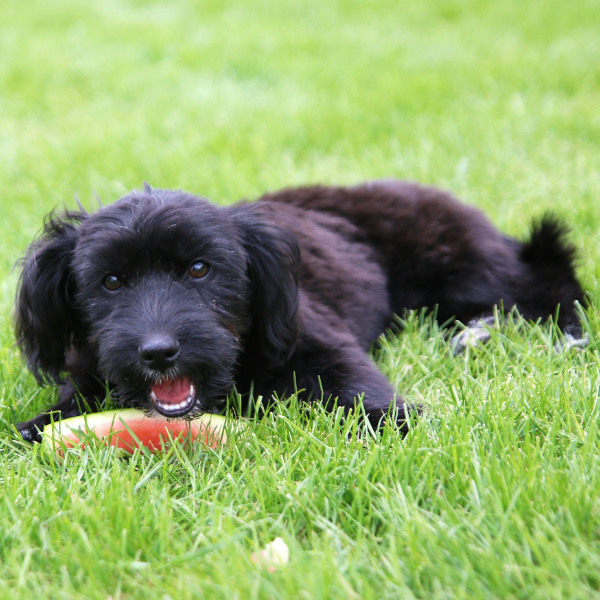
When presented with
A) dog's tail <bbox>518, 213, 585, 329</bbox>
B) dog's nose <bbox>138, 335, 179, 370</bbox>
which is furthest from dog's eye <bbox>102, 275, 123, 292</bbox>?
dog's tail <bbox>518, 213, 585, 329</bbox>

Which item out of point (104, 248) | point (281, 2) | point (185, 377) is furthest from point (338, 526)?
point (281, 2)

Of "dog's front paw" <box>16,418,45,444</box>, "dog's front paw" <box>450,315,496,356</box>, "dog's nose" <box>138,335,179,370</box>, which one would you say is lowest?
"dog's front paw" <box>16,418,45,444</box>

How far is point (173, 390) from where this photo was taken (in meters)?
2.72

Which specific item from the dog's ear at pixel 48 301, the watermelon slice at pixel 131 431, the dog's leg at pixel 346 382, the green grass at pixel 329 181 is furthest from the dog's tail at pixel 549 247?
the dog's ear at pixel 48 301

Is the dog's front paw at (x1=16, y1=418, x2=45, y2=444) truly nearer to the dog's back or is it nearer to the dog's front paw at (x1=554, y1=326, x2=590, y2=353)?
the dog's back

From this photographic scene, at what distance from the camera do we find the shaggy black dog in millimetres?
2631

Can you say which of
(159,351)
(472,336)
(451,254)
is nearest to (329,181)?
(451,254)

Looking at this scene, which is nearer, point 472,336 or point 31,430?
point 31,430

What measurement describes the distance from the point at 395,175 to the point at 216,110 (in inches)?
88.4

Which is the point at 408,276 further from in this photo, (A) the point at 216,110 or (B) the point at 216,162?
(A) the point at 216,110

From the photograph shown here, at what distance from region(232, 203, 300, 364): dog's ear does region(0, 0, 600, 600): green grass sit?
1.14ft

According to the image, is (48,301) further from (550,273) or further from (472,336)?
(550,273)

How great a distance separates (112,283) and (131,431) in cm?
59

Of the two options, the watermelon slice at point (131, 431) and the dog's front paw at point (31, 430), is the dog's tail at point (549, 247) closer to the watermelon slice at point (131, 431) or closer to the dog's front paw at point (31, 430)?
the watermelon slice at point (131, 431)
